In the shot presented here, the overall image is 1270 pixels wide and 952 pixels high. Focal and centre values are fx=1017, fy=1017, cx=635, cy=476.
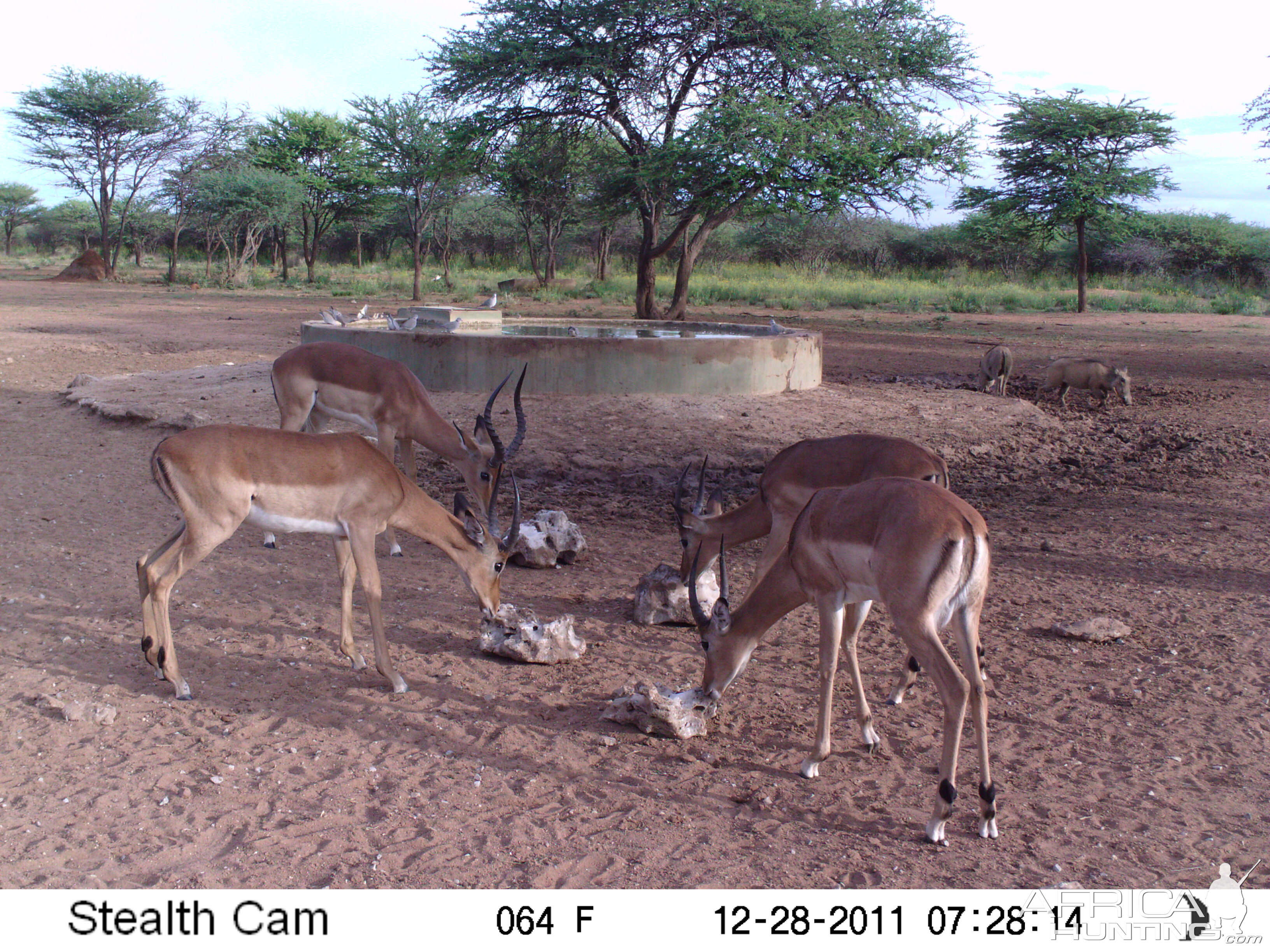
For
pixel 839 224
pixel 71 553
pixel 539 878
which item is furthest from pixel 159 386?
pixel 839 224

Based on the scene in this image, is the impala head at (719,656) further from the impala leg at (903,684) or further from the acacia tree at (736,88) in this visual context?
the acacia tree at (736,88)

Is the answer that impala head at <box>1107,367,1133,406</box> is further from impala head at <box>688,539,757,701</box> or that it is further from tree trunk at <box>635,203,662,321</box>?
impala head at <box>688,539,757,701</box>

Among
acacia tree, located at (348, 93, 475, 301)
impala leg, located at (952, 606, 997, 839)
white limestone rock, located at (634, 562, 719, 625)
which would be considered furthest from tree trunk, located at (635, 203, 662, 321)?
impala leg, located at (952, 606, 997, 839)

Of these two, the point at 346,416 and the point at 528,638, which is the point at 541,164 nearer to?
the point at 346,416

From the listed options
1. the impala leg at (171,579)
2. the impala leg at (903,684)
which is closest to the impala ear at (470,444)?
the impala leg at (171,579)

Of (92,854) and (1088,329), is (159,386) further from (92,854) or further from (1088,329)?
(1088,329)

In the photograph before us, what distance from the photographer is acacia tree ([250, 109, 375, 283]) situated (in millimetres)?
40812

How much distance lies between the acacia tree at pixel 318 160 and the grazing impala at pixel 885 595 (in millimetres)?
39146

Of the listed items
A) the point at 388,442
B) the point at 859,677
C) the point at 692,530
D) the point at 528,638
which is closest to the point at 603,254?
the point at 388,442

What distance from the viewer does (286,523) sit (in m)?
5.03

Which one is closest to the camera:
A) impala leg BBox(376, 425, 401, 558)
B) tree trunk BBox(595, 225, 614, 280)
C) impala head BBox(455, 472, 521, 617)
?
impala head BBox(455, 472, 521, 617)

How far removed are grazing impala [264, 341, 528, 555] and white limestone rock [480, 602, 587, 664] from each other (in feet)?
7.32

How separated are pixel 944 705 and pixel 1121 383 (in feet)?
38.6

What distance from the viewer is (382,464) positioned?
5.38m
